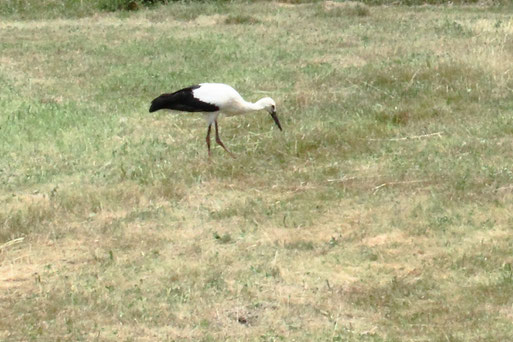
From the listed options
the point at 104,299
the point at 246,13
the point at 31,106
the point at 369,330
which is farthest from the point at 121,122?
the point at 246,13

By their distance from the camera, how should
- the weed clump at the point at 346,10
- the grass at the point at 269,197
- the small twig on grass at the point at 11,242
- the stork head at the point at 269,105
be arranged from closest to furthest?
the grass at the point at 269,197, the small twig on grass at the point at 11,242, the stork head at the point at 269,105, the weed clump at the point at 346,10

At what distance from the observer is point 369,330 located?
6262mm

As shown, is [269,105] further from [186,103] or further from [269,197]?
[269,197]

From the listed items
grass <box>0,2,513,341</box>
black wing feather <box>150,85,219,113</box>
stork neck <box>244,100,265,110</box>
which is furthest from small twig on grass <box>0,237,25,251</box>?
stork neck <box>244,100,265,110</box>

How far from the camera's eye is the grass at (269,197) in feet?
21.6

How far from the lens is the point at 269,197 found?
900 centimetres

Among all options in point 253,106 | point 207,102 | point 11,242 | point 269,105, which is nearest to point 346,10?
point 269,105

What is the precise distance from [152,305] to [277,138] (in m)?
4.00

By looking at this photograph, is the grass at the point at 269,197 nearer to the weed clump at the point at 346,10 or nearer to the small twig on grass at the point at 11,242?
the small twig on grass at the point at 11,242

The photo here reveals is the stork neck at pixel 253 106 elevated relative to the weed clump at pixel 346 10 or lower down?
elevated

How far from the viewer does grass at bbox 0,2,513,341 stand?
21.6 ft

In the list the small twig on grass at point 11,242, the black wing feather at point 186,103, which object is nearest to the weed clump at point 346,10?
the black wing feather at point 186,103

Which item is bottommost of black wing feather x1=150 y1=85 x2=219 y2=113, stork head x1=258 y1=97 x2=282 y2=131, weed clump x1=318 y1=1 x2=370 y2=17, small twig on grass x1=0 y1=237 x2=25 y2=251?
small twig on grass x1=0 y1=237 x2=25 y2=251

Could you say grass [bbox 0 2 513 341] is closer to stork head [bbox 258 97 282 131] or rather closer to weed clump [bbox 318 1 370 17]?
stork head [bbox 258 97 282 131]
